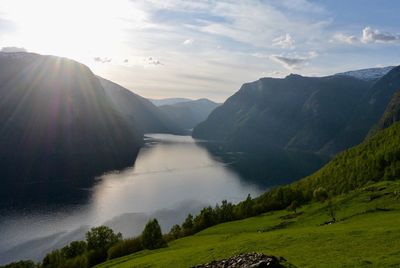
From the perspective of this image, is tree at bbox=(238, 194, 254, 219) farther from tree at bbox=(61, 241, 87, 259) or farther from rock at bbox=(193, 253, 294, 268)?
rock at bbox=(193, 253, 294, 268)

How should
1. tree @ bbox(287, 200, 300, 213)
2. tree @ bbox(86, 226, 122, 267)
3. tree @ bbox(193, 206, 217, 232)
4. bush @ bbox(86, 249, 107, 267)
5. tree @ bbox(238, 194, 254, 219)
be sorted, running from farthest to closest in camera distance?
tree @ bbox(238, 194, 254, 219)
tree @ bbox(193, 206, 217, 232)
tree @ bbox(86, 226, 122, 267)
bush @ bbox(86, 249, 107, 267)
tree @ bbox(287, 200, 300, 213)

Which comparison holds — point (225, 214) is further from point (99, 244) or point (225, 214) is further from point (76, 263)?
point (76, 263)

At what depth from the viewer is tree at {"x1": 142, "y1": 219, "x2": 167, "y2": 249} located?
244 ft

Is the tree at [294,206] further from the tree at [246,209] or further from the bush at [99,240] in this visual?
the bush at [99,240]

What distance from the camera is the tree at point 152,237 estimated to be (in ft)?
244

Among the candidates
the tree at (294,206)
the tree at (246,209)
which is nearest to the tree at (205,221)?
the tree at (246,209)

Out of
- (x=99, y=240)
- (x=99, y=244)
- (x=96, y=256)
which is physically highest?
(x=99, y=240)

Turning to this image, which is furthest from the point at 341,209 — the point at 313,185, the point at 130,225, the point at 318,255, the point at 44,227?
the point at 44,227

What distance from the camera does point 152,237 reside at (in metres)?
75.7

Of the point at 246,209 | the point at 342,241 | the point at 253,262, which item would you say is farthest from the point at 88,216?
the point at 253,262

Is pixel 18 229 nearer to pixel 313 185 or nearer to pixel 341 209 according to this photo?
pixel 313 185

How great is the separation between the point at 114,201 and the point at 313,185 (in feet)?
327

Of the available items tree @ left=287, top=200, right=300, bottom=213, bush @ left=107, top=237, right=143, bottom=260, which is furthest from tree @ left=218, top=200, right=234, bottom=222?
bush @ left=107, top=237, right=143, bottom=260

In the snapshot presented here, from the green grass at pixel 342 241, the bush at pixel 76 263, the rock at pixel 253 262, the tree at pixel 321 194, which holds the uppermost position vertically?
the rock at pixel 253 262
